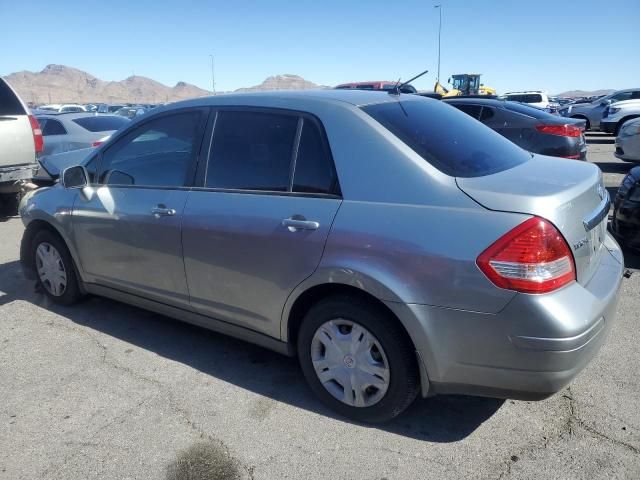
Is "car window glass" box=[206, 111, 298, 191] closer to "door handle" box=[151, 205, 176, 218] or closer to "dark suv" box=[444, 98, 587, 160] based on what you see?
"door handle" box=[151, 205, 176, 218]

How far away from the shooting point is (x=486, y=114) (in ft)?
26.6

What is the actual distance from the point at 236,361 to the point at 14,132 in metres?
5.82

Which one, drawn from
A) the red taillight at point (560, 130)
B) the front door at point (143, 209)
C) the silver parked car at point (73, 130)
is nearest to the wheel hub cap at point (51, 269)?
the front door at point (143, 209)

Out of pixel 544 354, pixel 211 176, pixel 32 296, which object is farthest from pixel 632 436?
pixel 32 296

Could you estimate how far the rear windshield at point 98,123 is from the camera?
10236mm

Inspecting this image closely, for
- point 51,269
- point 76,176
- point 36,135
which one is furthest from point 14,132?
point 76,176

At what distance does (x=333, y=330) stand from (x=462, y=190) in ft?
3.22

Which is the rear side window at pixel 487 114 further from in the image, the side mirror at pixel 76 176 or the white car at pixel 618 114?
the white car at pixel 618 114

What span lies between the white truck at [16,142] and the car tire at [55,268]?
3.46m

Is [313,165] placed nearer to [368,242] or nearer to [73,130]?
[368,242]

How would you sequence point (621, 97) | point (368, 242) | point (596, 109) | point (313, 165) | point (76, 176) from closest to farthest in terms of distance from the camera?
point (368, 242) < point (313, 165) < point (76, 176) < point (596, 109) < point (621, 97)

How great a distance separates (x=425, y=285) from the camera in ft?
7.77

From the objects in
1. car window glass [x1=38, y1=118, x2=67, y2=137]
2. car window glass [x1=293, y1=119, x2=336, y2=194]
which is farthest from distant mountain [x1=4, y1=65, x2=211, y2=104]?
car window glass [x1=293, y1=119, x2=336, y2=194]

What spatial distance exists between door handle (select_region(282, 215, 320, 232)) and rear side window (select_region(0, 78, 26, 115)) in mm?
6514
